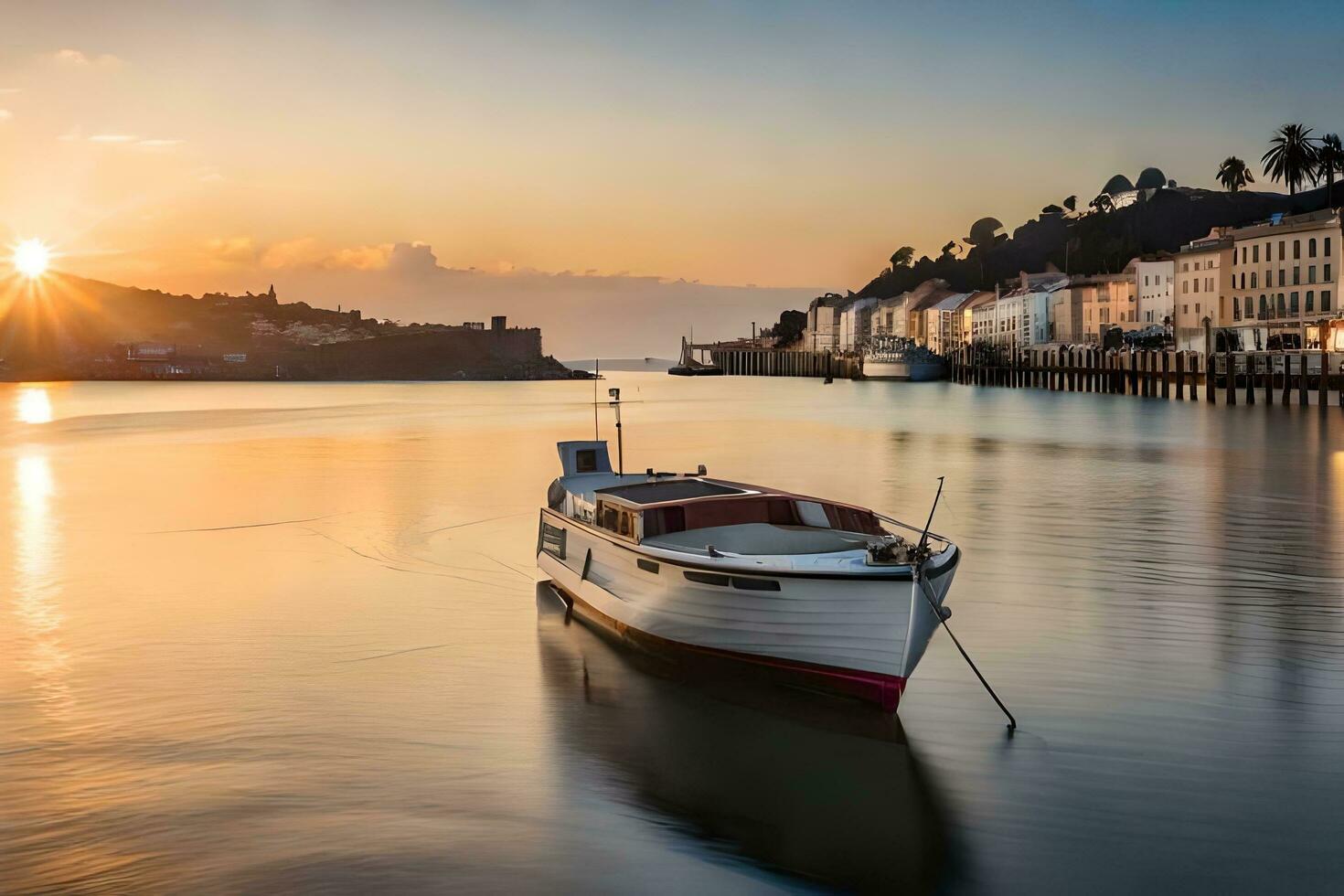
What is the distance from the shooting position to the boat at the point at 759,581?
13.4 metres

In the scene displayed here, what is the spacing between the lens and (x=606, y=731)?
1440 cm

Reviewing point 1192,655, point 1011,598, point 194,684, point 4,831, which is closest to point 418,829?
point 4,831

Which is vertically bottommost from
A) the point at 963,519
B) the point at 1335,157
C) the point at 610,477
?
the point at 963,519

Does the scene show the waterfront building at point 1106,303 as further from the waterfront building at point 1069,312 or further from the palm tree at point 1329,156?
the palm tree at point 1329,156

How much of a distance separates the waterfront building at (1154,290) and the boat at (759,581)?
13810 cm

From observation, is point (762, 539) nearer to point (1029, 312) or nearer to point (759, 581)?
point (759, 581)

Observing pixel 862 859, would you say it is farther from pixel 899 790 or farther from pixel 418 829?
pixel 418 829

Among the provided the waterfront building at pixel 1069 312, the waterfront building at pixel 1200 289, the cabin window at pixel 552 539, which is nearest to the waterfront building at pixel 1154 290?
the waterfront building at pixel 1200 289

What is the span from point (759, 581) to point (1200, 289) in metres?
124

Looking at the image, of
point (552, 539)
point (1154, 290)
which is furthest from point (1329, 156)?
point (552, 539)

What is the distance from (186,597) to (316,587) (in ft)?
8.00

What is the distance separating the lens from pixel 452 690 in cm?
1612

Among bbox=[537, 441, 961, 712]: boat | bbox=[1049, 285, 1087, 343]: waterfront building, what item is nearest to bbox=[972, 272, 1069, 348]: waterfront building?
bbox=[1049, 285, 1087, 343]: waterfront building

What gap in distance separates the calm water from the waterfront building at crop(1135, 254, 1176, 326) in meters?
121
